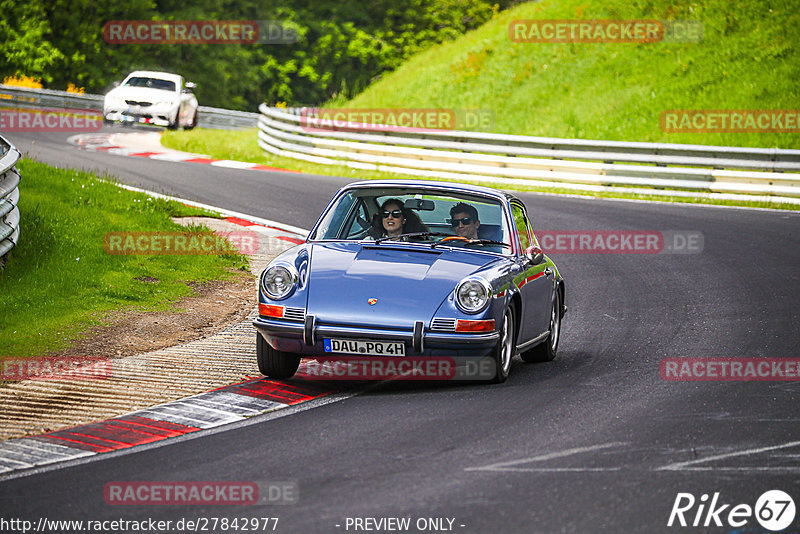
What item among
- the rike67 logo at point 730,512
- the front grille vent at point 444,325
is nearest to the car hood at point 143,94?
the front grille vent at point 444,325

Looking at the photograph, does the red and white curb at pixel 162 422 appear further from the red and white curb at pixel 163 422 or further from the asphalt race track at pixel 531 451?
the asphalt race track at pixel 531 451

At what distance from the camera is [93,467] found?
6109 millimetres

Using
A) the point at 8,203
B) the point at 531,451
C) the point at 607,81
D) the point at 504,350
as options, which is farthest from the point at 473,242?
the point at 607,81

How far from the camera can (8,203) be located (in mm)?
11430

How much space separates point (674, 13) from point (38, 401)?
30.9m

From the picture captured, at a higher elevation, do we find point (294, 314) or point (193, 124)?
point (193, 124)

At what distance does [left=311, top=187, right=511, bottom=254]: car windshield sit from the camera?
9219 millimetres

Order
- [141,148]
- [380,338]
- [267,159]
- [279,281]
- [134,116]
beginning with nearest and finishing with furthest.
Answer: [380,338] → [279,281] → [141,148] → [267,159] → [134,116]

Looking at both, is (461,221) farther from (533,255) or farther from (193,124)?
(193,124)

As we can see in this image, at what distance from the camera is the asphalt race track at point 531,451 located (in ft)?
17.7

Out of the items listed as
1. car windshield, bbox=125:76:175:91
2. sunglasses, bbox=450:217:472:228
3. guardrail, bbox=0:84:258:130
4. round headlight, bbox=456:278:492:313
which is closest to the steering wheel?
sunglasses, bbox=450:217:472:228

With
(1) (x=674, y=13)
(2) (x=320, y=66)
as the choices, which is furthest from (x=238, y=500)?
(2) (x=320, y=66)

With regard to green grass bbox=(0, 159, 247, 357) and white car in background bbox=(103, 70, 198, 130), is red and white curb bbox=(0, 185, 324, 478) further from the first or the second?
white car in background bbox=(103, 70, 198, 130)

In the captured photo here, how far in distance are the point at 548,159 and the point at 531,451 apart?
1868cm
